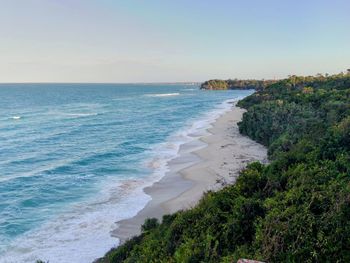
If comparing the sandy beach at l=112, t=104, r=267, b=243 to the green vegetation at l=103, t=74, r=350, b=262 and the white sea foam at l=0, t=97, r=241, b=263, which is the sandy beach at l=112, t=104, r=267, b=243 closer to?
the white sea foam at l=0, t=97, r=241, b=263

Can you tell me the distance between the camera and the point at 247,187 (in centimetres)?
1395

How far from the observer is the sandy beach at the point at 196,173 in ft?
69.1

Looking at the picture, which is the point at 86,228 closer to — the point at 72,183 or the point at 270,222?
the point at 72,183

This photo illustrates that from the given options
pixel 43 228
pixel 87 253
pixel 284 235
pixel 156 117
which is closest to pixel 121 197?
pixel 43 228

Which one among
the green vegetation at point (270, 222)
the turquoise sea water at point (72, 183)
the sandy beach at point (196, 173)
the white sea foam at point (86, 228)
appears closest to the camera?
the green vegetation at point (270, 222)

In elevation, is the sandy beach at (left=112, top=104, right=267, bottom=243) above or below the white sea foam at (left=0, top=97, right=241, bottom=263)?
above

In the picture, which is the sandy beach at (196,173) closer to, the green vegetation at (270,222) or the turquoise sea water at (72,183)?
the turquoise sea water at (72,183)

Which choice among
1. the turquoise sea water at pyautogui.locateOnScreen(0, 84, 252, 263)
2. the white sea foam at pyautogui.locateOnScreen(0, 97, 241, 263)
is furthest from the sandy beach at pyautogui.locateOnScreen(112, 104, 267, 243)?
the turquoise sea water at pyautogui.locateOnScreen(0, 84, 252, 263)

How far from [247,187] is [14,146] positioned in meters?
34.5

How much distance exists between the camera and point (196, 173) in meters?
29.1

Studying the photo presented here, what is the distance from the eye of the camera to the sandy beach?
2105 centimetres

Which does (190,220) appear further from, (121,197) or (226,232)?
(121,197)

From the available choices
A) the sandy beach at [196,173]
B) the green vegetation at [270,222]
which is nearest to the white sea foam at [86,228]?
the sandy beach at [196,173]

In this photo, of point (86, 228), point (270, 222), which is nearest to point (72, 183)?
point (86, 228)
